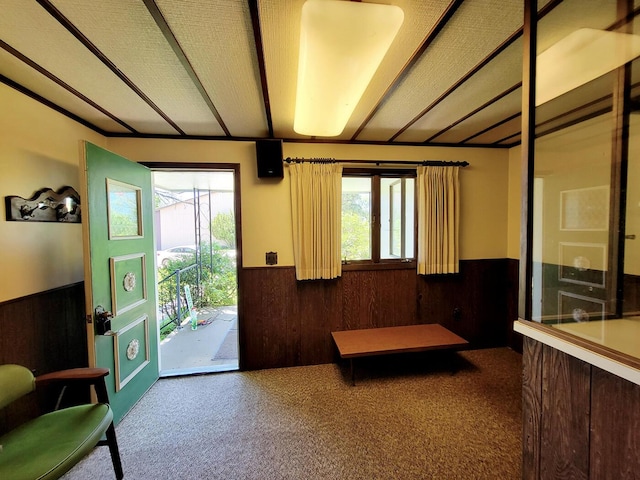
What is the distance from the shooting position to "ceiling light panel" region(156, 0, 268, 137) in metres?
1.05

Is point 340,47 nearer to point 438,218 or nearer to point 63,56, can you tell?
point 63,56

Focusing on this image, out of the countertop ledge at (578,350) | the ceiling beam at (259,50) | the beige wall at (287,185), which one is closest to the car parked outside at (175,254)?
the beige wall at (287,185)

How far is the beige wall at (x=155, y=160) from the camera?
148cm

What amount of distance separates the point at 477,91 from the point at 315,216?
1585 mm

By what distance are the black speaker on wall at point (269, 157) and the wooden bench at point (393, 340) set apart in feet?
5.73

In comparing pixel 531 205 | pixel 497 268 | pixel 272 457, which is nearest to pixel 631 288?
pixel 531 205

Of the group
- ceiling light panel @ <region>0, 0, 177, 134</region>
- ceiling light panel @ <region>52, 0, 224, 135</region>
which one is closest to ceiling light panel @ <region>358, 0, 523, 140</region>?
ceiling light panel @ <region>52, 0, 224, 135</region>

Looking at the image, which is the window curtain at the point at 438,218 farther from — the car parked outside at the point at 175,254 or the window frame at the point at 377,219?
the car parked outside at the point at 175,254

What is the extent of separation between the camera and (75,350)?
1889 millimetres

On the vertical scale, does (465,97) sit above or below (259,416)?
above

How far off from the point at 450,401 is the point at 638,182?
72.9 inches

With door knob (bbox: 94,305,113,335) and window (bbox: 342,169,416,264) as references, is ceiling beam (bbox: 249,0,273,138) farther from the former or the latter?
door knob (bbox: 94,305,113,335)

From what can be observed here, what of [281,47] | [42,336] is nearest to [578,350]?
[281,47]

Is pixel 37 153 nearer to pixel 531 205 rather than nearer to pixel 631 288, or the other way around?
pixel 531 205
